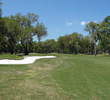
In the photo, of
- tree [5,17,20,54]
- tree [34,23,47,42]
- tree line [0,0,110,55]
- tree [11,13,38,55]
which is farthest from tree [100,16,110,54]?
tree [5,17,20,54]

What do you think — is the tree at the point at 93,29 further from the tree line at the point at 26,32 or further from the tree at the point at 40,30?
the tree at the point at 40,30

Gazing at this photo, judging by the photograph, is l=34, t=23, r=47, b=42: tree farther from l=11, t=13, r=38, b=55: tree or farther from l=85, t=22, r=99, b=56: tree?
l=85, t=22, r=99, b=56: tree

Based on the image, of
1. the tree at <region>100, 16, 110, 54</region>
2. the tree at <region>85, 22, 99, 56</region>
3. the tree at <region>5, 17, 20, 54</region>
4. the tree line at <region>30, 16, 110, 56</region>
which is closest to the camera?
the tree at <region>5, 17, 20, 54</region>

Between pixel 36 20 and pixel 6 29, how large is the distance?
8.40m

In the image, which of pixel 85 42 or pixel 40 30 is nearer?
pixel 40 30

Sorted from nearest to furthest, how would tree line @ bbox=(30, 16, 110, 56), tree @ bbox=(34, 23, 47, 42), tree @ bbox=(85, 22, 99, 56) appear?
tree @ bbox=(34, 23, 47, 42)
tree line @ bbox=(30, 16, 110, 56)
tree @ bbox=(85, 22, 99, 56)

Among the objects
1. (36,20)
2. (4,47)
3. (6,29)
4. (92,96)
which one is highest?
(36,20)

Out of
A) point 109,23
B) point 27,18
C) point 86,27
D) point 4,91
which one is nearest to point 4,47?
point 27,18

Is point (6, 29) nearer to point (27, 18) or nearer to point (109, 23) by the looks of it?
point (27, 18)

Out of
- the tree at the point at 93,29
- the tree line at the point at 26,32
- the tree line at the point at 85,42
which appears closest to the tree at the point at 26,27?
the tree line at the point at 26,32

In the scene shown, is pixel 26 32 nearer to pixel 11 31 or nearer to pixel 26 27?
pixel 26 27

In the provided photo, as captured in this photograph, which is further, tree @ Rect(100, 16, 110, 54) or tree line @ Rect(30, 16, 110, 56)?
tree line @ Rect(30, 16, 110, 56)

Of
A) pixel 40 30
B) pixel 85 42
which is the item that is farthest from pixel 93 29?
pixel 40 30

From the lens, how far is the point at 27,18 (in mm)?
36344
